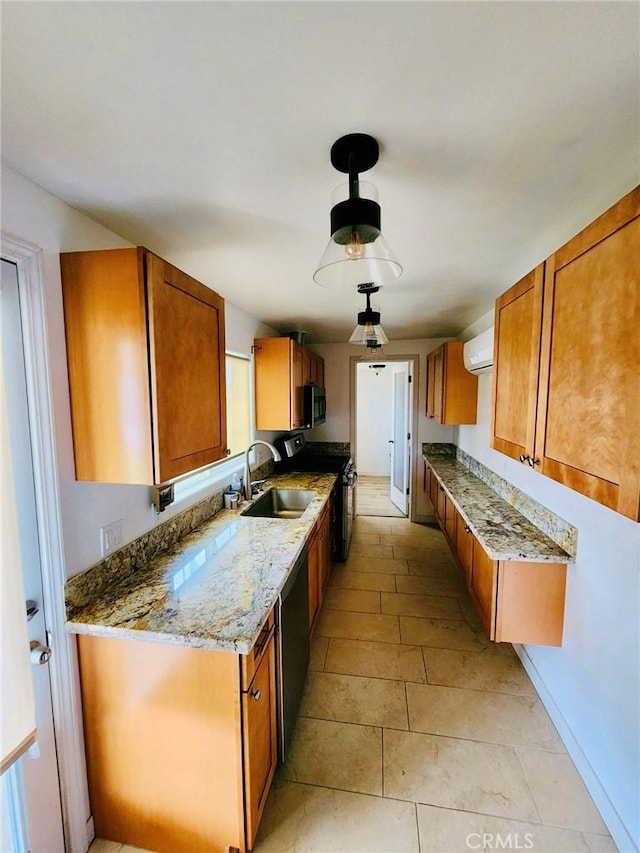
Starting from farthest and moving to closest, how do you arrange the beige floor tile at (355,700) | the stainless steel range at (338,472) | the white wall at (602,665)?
the stainless steel range at (338,472) → the beige floor tile at (355,700) → the white wall at (602,665)

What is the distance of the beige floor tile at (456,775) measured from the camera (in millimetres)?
1435

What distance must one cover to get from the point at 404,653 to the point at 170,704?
1.62 meters

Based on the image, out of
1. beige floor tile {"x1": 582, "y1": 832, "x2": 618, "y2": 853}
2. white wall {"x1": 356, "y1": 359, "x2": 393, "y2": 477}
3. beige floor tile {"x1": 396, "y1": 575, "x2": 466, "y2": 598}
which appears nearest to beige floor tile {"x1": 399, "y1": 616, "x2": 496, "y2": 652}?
beige floor tile {"x1": 396, "y1": 575, "x2": 466, "y2": 598}

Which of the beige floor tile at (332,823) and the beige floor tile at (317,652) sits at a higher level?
the beige floor tile at (317,652)

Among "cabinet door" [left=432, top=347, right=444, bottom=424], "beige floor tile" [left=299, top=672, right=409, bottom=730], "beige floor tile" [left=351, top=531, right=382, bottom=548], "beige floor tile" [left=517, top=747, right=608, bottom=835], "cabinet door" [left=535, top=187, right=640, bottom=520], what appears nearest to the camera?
"cabinet door" [left=535, top=187, right=640, bottom=520]

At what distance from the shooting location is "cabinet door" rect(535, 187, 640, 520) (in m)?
0.86

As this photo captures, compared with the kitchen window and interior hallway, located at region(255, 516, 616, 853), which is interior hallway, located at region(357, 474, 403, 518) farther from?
the kitchen window

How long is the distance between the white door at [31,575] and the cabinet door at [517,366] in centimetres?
183

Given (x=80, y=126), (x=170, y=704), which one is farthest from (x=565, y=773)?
(x=80, y=126)

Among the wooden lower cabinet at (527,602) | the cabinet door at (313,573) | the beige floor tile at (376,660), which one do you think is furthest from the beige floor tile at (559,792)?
the cabinet door at (313,573)

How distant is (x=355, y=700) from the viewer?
1.93 metres

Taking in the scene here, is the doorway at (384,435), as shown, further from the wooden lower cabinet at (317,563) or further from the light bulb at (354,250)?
the light bulb at (354,250)

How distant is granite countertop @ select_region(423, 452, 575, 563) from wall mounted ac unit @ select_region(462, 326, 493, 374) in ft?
3.42

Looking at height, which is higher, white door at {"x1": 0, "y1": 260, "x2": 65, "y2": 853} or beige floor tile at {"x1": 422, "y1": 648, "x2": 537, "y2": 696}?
white door at {"x1": 0, "y1": 260, "x2": 65, "y2": 853}
